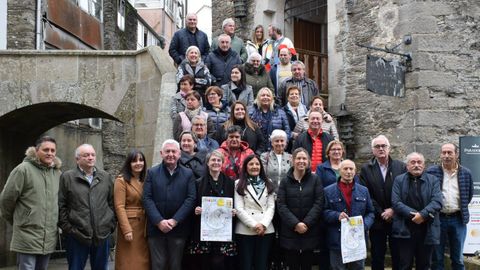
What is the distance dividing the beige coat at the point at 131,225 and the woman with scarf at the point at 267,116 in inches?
85.6

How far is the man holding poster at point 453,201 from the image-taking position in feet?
23.5

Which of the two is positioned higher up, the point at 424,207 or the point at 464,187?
the point at 464,187

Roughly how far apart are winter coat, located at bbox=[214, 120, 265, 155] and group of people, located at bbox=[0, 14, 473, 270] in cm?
4

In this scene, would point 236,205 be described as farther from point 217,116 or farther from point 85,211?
point 217,116

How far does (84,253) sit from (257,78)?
399 centimetres

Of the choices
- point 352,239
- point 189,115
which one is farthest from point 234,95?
point 352,239

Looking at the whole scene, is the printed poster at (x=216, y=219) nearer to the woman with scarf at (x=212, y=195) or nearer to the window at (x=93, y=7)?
the woman with scarf at (x=212, y=195)

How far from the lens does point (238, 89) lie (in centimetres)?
852

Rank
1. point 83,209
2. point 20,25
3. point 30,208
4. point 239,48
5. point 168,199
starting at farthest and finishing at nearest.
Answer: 1. point 20,25
2. point 239,48
3. point 168,199
4. point 83,209
5. point 30,208

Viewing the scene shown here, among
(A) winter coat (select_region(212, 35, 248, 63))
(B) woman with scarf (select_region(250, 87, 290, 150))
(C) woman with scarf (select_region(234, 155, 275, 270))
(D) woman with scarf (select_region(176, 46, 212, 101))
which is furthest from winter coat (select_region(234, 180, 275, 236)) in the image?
(A) winter coat (select_region(212, 35, 248, 63))

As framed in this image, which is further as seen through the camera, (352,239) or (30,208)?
(352,239)

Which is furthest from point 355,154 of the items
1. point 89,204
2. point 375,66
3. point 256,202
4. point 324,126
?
point 89,204

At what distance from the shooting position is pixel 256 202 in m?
6.35

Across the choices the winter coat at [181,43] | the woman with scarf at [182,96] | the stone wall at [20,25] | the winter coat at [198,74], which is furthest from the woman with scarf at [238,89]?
the stone wall at [20,25]
